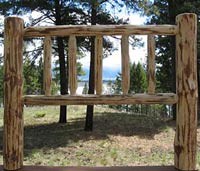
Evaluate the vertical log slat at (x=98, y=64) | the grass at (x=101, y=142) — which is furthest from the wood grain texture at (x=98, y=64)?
the grass at (x=101, y=142)

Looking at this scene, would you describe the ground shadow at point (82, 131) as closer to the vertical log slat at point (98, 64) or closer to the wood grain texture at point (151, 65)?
the vertical log slat at point (98, 64)

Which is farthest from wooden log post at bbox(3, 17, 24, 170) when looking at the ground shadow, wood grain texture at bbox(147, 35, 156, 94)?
the ground shadow

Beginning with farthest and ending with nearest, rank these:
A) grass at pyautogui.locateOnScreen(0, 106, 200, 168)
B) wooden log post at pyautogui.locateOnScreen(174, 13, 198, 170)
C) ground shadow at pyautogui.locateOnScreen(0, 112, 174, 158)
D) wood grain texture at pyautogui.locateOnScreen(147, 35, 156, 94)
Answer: ground shadow at pyautogui.locateOnScreen(0, 112, 174, 158)
grass at pyautogui.locateOnScreen(0, 106, 200, 168)
wood grain texture at pyautogui.locateOnScreen(147, 35, 156, 94)
wooden log post at pyautogui.locateOnScreen(174, 13, 198, 170)

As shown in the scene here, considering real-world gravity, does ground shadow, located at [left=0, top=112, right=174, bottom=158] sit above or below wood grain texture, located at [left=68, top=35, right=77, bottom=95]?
below

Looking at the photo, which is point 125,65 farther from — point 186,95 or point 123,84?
point 186,95

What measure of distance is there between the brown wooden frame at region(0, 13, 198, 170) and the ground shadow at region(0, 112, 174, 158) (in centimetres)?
353

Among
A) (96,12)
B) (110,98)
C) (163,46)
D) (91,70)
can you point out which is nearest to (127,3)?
(96,12)

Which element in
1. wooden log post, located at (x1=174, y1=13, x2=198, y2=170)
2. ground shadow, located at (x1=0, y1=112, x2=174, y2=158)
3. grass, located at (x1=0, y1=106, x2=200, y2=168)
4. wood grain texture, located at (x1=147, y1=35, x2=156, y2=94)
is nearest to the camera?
wooden log post, located at (x1=174, y1=13, x2=198, y2=170)

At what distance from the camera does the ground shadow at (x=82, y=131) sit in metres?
7.57

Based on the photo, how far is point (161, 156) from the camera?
616 cm

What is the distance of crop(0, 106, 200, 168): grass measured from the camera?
5.86 m

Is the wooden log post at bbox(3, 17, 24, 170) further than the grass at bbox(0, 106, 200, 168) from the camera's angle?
No

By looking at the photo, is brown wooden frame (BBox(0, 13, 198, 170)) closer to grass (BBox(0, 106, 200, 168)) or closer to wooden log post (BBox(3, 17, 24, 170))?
wooden log post (BBox(3, 17, 24, 170))

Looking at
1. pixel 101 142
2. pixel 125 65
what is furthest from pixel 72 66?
pixel 101 142
